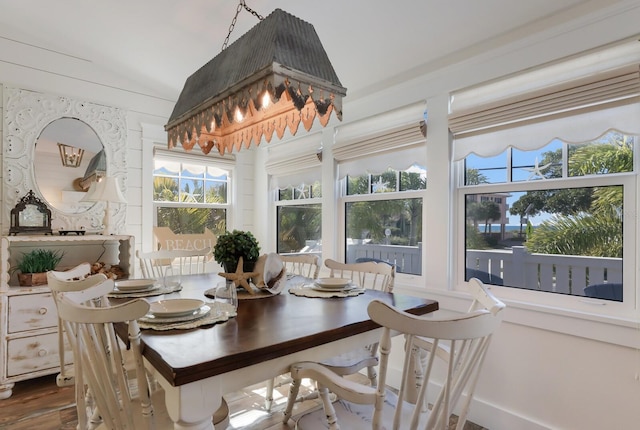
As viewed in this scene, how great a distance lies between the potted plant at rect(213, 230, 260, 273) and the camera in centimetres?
188

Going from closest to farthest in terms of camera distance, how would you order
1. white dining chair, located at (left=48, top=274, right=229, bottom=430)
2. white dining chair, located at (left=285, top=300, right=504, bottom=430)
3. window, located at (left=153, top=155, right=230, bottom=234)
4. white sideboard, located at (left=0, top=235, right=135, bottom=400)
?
white dining chair, located at (left=285, top=300, right=504, bottom=430) < white dining chair, located at (left=48, top=274, right=229, bottom=430) < white sideboard, located at (left=0, top=235, right=135, bottom=400) < window, located at (left=153, top=155, right=230, bottom=234)

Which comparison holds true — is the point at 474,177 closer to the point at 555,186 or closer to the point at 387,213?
the point at 555,186

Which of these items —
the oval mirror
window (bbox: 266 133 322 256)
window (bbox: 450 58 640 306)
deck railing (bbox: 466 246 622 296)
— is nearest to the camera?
window (bbox: 450 58 640 306)

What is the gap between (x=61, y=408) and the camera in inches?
93.1

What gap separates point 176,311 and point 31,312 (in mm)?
1986

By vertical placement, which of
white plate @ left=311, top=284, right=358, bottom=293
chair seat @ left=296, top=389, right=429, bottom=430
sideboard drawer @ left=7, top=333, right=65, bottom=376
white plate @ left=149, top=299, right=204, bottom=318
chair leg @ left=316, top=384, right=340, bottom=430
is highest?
white plate @ left=149, top=299, right=204, bottom=318

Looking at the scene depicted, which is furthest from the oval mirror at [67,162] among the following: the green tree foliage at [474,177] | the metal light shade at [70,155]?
the green tree foliage at [474,177]

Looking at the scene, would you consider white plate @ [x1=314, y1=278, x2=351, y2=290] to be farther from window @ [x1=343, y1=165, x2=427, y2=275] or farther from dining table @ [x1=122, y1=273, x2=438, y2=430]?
window @ [x1=343, y1=165, x2=427, y2=275]

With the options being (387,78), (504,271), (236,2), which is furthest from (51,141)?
(504,271)

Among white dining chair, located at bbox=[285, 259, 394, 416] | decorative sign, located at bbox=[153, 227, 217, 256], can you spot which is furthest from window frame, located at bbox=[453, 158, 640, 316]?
decorative sign, located at bbox=[153, 227, 217, 256]

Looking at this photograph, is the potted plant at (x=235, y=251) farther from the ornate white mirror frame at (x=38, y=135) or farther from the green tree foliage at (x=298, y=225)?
the ornate white mirror frame at (x=38, y=135)

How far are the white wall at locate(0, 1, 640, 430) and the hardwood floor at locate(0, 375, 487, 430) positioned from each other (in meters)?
0.37

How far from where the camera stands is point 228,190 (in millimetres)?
4145

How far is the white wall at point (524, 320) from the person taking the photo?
5.70 feet
